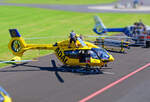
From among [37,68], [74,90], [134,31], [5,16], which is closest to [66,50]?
[37,68]

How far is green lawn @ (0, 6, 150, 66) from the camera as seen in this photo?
1427 inches

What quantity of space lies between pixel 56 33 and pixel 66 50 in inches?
723

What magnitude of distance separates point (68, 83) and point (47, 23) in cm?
3138

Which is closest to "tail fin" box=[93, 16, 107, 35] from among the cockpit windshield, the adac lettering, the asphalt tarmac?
the asphalt tarmac

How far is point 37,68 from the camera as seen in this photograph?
22531 mm

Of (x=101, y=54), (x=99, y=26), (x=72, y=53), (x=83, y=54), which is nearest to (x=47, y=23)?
(x=99, y=26)

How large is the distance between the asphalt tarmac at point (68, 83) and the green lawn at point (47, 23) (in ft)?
19.5

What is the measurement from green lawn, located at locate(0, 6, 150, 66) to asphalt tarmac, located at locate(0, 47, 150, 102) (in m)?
5.96

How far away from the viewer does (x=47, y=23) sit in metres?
48.8

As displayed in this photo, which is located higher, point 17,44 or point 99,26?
point 99,26

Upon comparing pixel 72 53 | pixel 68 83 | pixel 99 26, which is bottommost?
pixel 68 83

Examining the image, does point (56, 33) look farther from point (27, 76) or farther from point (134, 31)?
point (27, 76)

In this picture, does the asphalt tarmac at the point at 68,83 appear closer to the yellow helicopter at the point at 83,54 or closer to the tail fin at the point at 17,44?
the yellow helicopter at the point at 83,54

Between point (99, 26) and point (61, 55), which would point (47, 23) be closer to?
point (99, 26)
